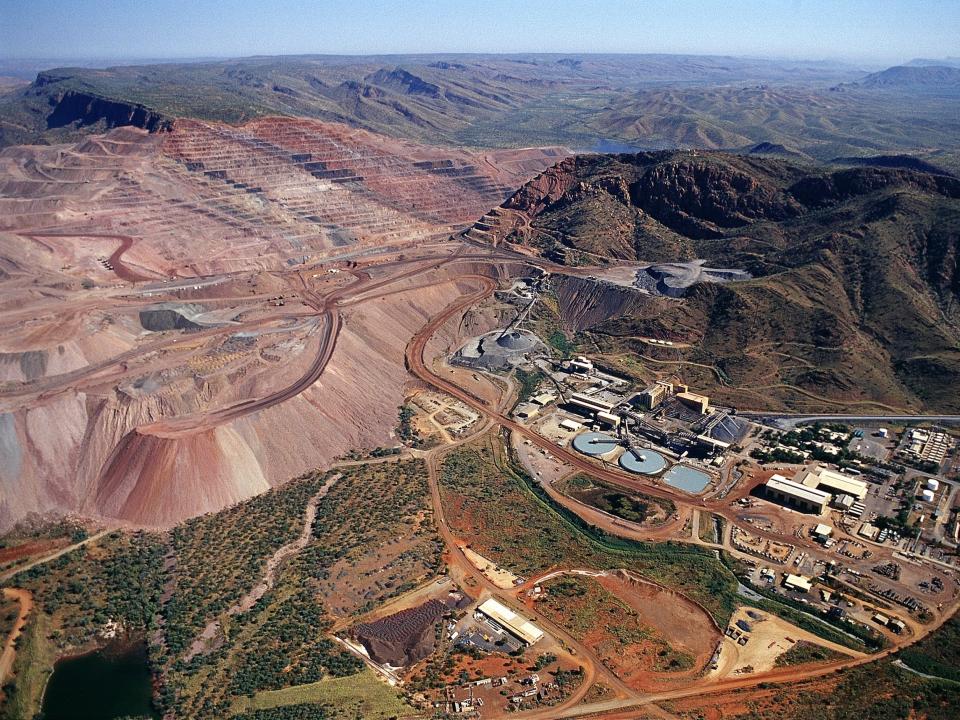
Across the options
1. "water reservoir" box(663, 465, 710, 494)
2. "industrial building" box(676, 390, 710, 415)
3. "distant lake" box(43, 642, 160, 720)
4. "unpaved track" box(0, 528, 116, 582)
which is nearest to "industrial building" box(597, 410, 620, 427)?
"industrial building" box(676, 390, 710, 415)

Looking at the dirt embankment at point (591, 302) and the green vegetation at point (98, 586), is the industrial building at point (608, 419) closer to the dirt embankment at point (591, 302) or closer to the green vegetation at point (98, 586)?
the dirt embankment at point (591, 302)

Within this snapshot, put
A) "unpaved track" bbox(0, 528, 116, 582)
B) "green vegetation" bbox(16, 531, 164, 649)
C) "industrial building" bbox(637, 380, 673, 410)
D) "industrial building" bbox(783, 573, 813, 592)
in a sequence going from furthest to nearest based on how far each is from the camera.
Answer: "industrial building" bbox(637, 380, 673, 410), "unpaved track" bbox(0, 528, 116, 582), "industrial building" bbox(783, 573, 813, 592), "green vegetation" bbox(16, 531, 164, 649)

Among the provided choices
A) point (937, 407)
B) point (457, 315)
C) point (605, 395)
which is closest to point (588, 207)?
point (457, 315)

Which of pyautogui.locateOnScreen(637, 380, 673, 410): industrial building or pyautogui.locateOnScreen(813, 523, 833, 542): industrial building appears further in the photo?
pyautogui.locateOnScreen(637, 380, 673, 410): industrial building

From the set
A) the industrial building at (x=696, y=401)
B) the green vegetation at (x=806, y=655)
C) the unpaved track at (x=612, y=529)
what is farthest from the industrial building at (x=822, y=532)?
the industrial building at (x=696, y=401)

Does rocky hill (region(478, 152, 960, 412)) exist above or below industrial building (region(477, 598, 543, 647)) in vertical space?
above

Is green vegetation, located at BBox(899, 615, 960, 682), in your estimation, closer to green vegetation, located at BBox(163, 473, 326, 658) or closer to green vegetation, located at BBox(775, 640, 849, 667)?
green vegetation, located at BBox(775, 640, 849, 667)

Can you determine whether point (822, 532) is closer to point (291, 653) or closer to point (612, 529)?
point (612, 529)
